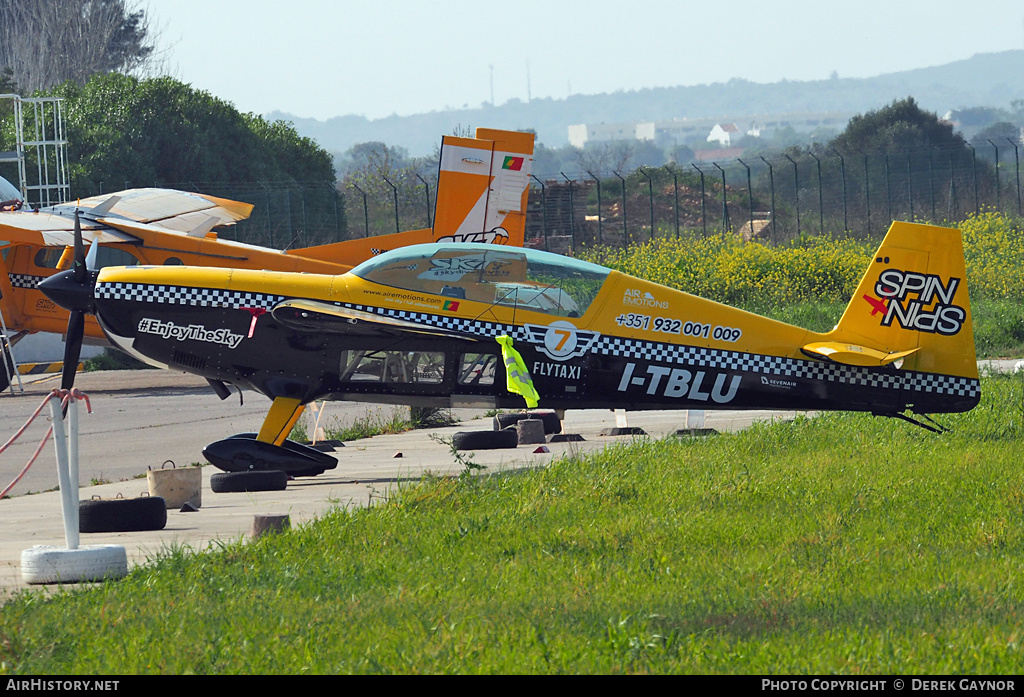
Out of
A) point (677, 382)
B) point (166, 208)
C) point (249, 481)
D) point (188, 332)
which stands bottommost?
point (249, 481)

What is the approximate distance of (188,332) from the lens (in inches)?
445

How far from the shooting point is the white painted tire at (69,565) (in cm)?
648

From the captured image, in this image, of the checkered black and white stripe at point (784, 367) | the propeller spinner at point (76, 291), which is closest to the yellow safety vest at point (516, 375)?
the checkered black and white stripe at point (784, 367)

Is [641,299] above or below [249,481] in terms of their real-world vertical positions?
above

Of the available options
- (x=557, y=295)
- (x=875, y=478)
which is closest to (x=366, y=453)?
(x=557, y=295)

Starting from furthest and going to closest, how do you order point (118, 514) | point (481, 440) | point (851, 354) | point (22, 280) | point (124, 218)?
1. point (124, 218)
2. point (22, 280)
3. point (481, 440)
4. point (851, 354)
5. point (118, 514)

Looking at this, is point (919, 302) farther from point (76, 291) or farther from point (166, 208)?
point (166, 208)

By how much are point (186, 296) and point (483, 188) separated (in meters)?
5.52

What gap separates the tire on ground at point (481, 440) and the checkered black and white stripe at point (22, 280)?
7.73 metres

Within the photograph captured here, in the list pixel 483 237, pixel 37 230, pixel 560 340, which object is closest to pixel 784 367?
pixel 560 340

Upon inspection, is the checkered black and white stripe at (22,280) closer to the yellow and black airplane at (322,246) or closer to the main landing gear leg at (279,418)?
the yellow and black airplane at (322,246)

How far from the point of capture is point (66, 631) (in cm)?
516

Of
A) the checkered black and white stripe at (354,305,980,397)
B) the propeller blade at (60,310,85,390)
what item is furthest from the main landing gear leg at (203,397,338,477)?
the propeller blade at (60,310,85,390)
